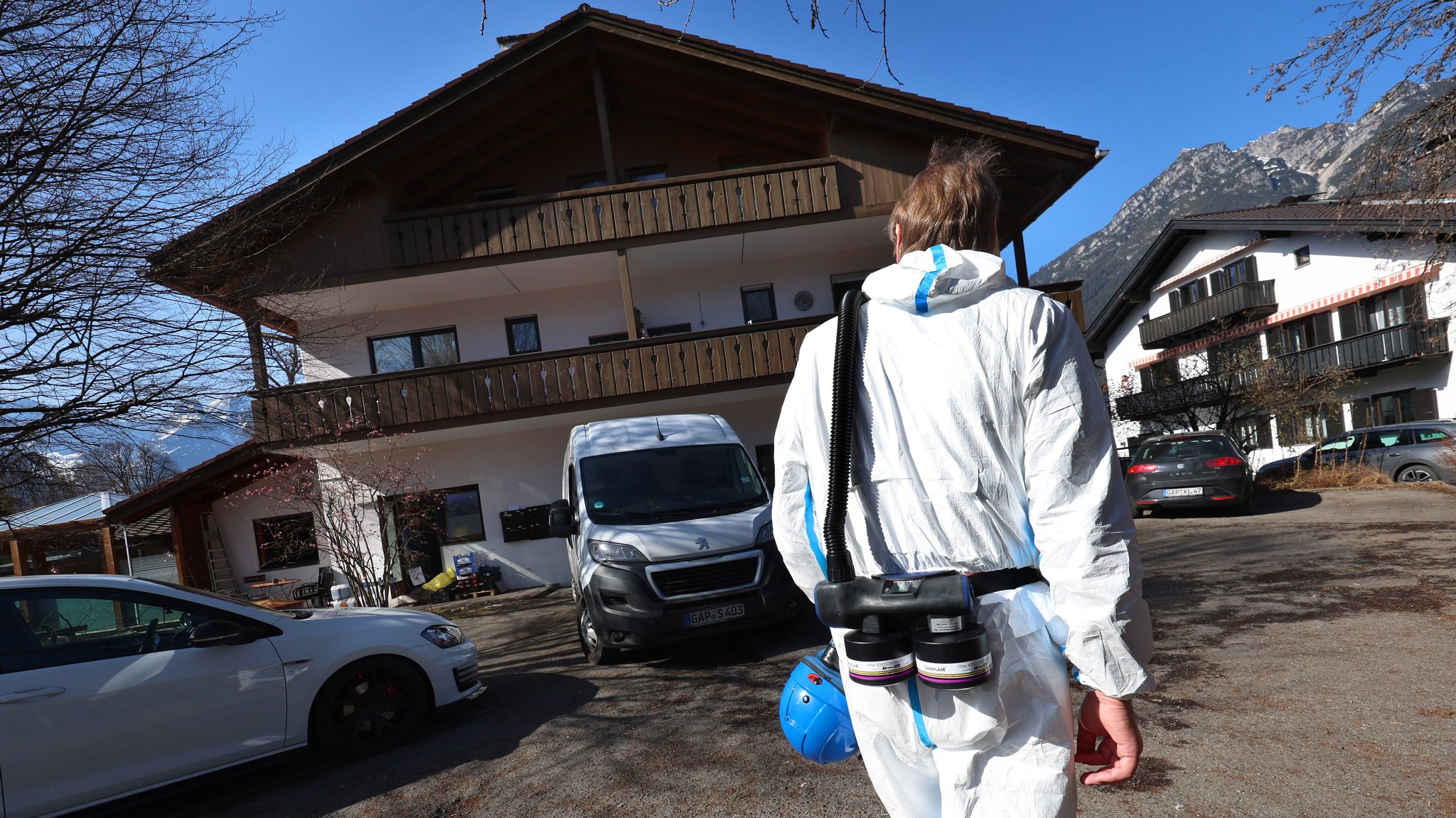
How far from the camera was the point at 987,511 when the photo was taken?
5.13ft

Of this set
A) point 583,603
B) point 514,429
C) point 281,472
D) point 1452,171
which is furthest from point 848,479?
point 281,472

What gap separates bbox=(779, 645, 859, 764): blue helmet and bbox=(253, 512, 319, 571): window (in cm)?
1654

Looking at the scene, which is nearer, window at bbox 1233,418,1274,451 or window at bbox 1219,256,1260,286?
window at bbox 1233,418,1274,451

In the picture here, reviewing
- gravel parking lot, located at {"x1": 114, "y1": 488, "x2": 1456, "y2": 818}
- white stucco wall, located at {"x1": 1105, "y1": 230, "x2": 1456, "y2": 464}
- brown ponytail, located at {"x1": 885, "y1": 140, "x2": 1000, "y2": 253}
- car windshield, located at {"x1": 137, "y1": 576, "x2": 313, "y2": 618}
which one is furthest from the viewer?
white stucco wall, located at {"x1": 1105, "y1": 230, "x2": 1456, "y2": 464}

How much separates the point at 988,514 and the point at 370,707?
5.17 m

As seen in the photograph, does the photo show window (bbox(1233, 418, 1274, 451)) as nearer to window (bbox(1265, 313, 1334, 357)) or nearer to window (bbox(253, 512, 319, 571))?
window (bbox(1265, 313, 1334, 357))

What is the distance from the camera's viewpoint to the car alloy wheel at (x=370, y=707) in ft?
17.4

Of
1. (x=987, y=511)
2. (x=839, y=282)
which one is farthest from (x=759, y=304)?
(x=987, y=511)

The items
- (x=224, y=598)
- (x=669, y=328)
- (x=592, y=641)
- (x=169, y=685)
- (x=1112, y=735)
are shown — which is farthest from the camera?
(x=669, y=328)

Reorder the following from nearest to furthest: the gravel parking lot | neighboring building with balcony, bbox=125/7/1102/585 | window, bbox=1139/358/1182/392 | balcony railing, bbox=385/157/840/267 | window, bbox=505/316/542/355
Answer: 1. the gravel parking lot
2. neighboring building with balcony, bbox=125/7/1102/585
3. balcony railing, bbox=385/157/840/267
4. window, bbox=505/316/542/355
5. window, bbox=1139/358/1182/392

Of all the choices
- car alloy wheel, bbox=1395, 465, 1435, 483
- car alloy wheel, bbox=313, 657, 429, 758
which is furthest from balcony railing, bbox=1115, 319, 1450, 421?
car alloy wheel, bbox=313, 657, 429, 758

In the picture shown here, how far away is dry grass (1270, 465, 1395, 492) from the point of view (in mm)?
16109

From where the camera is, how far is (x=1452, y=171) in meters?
7.82

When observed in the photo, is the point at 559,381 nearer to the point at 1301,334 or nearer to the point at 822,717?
the point at 822,717
